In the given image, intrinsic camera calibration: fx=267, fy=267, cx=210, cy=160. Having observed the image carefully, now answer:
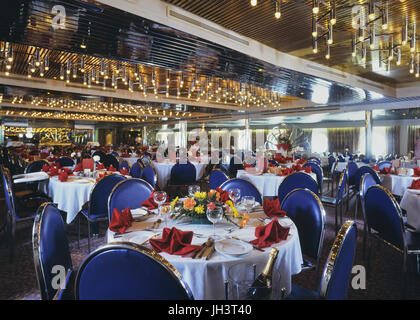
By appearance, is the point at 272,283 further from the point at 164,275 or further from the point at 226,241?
the point at 226,241

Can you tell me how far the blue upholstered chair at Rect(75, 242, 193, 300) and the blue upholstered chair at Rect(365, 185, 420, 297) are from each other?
7.40ft

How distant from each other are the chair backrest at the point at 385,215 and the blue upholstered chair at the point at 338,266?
1.37 metres

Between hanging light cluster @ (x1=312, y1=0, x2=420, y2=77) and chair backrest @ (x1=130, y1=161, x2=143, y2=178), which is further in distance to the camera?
chair backrest @ (x1=130, y1=161, x2=143, y2=178)

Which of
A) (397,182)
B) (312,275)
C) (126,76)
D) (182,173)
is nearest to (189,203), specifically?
(312,275)

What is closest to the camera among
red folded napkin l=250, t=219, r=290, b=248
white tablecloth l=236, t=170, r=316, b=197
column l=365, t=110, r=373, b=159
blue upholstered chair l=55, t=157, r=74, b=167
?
red folded napkin l=250, t=219, r=290, b=248

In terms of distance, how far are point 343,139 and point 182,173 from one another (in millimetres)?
16539

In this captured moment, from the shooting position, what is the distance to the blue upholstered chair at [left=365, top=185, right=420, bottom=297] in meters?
2.38

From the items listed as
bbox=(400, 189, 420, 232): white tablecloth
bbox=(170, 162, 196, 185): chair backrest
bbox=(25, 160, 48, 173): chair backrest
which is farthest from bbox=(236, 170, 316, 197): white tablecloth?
bbox=(25, 160, 48, 173): chair backrest

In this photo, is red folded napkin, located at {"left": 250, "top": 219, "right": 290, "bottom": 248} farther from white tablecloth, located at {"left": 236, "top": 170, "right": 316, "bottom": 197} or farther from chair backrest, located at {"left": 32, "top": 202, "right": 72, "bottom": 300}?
white tablecloth, located at {"left": 236, "top": 170, "right": 316, "bottom": 197}

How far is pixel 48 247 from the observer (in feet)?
4.97

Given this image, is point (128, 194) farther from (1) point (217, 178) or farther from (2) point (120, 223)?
(1) point (217, 178)

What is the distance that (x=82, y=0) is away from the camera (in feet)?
11.7

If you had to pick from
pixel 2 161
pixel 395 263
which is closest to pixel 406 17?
pixel 395 263

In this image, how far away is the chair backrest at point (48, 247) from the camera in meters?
1.40
